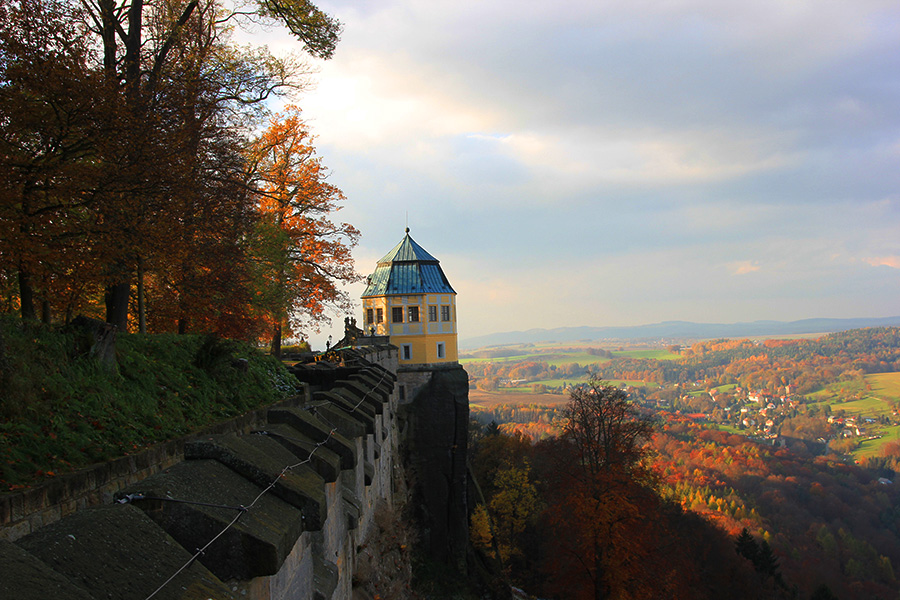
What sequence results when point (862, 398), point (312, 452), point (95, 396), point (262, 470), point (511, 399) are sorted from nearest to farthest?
point (262, 470) → point (312, 452) → point (95, 396) → point (511, 399) → point (862, 398)

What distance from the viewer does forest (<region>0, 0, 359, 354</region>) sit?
9.88 meters

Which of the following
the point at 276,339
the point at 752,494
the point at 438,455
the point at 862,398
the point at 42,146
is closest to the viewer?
the point at 42,146

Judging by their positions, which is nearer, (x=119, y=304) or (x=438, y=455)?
(x=119, y=304)

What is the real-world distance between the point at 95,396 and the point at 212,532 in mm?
5779

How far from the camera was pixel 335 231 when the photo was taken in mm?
26125

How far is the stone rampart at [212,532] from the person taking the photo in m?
1.92

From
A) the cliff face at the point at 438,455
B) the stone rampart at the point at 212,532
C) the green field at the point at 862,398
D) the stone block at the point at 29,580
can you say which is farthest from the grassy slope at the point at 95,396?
the green field at the point at 862,398

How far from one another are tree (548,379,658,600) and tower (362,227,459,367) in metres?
8.93

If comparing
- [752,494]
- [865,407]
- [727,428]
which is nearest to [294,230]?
[752,494]

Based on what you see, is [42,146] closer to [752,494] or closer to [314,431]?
[314,431]

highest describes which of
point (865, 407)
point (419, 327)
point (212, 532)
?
point (419, 327)

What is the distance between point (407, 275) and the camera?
3441 centimetres

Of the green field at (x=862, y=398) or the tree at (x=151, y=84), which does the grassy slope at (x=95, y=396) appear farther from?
the green field at (x=862, y=398)

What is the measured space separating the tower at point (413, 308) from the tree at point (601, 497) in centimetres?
893
